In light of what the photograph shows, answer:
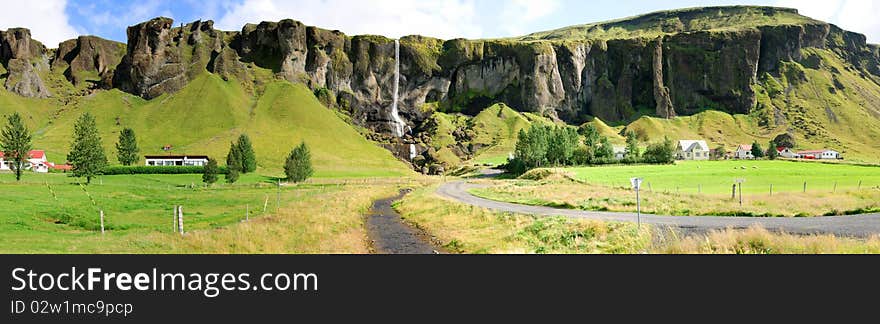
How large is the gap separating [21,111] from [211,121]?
6266cm

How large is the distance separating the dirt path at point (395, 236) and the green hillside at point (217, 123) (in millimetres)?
77911

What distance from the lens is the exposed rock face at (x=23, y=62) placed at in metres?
171

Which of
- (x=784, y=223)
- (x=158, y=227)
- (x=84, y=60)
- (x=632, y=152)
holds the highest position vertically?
(x=84, y=60)

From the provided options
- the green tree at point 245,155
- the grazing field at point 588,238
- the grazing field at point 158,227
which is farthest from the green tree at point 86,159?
the grazing field at point 588,238

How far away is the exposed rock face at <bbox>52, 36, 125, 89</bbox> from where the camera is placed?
189m

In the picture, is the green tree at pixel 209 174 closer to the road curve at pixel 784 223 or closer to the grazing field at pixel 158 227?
the grazing field at pixel 158 227

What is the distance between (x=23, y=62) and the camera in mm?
176125

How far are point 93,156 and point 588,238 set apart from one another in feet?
211

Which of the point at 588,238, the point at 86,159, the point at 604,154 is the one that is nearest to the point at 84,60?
the point at 86,159

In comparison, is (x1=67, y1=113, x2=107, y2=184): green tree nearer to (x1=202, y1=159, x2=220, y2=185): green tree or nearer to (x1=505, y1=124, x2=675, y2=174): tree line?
(x1=202, y1=159, x2=220, y2=185): green tree

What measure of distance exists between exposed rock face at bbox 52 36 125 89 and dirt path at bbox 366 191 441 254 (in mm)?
192974

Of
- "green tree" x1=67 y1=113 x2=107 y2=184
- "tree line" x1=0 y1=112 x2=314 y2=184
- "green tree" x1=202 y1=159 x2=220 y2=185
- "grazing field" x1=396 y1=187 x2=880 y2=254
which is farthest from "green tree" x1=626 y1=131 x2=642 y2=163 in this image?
"green tree" x1=67 y1=113 x2=107 y2=184

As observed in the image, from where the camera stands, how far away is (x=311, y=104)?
18388 centimetres

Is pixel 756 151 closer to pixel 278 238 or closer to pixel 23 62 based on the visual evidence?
pixel 278 238
